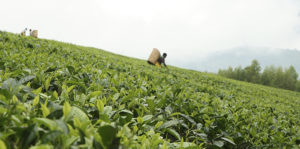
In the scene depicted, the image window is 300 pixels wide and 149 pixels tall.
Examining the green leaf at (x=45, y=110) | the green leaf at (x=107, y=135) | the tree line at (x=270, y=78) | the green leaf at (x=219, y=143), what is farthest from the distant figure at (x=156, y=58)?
the tree line at (x=270, y=78)

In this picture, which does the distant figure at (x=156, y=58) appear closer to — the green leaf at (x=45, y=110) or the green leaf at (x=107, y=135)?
the green leaf at (x=45, y=110)

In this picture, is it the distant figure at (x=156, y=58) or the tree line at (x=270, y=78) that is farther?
the tree line at (x=270, y=78)

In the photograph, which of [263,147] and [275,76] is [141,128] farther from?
[275,76]

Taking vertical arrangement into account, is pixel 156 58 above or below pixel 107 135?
above

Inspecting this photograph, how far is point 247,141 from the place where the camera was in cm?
188

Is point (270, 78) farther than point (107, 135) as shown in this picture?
Yes

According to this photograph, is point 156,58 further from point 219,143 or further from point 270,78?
point 270,78

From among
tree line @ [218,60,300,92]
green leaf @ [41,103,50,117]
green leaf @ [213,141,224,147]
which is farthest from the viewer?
tree line @ [218,60,300,92]

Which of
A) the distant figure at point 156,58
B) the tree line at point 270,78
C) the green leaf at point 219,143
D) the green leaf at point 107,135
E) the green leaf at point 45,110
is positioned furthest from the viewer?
the tree line at point 270,78

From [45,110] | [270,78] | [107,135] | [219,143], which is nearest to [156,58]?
[219,143]

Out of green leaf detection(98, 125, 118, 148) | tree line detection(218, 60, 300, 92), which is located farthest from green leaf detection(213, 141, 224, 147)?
tree line detection(218, 60, 300, 92)

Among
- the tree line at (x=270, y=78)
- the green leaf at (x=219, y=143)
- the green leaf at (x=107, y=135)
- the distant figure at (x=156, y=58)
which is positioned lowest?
the green leaf at (x=219, y=143)

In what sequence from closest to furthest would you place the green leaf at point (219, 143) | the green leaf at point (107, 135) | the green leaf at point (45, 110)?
1. the green leaf at point (107, 135)
2. the green leaf at point (45, 110)
3. the green leaf at point (219, 143)

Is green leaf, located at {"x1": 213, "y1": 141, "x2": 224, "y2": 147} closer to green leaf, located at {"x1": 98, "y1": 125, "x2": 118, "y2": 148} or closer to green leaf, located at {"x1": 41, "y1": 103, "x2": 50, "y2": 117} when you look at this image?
green leaf, located at {"x1": 98, "y1": 125, "x2": 118, "y2": 148}
